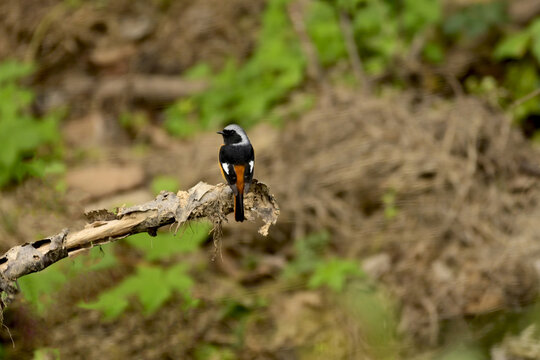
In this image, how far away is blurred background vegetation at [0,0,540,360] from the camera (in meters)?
4.04

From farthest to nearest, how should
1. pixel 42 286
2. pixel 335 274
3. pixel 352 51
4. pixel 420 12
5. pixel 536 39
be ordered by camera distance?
pixel 352 51 → pixel 420 12 → pixel 536 39 → pixel 335 274 → pixel 42 286


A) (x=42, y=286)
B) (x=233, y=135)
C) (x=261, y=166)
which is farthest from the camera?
(x=261, y=166)

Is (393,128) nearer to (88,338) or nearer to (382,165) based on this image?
(382,165)

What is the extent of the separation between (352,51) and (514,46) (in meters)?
1.65

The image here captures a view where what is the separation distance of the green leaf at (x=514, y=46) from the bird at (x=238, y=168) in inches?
155

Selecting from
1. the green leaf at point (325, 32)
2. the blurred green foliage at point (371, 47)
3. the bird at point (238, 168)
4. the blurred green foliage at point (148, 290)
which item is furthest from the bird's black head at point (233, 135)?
the green leaf at point (325, 32)

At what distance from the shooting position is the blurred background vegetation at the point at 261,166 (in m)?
4.04

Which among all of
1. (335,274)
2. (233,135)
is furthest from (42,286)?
(335,274)

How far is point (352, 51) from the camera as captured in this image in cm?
662

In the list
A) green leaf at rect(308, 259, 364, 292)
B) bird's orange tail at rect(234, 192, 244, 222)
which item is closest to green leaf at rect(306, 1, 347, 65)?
green leaf at rect(308, 259, 364, 292)

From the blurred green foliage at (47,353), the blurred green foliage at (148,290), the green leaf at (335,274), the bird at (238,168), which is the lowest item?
the green leaf at (335,274)

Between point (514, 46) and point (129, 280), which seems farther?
point (514, 46)

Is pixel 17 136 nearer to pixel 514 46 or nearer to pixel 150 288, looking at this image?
pixel 150 288

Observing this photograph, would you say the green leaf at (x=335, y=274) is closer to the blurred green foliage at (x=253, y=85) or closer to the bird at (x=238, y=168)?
the bird at (x=238, y=168)
